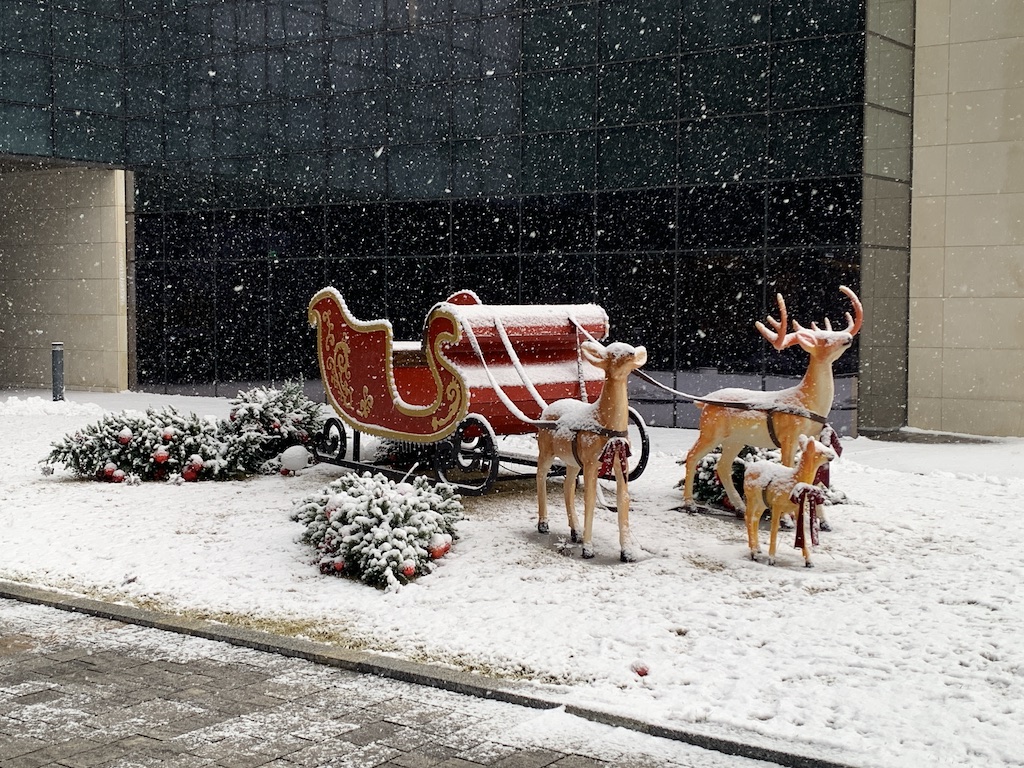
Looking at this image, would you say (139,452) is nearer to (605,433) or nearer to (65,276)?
(605,433)

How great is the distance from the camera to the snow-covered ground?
17.6 feet

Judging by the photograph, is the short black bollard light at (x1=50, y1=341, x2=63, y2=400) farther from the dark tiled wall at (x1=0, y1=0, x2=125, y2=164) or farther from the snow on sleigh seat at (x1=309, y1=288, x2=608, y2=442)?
the snow on sleigh seat at (x1=309, y1=288, x2=608, y2=442)

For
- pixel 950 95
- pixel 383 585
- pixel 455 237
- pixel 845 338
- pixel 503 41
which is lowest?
pixel 383 585

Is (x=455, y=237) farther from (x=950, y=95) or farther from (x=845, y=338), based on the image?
(x=845, y=338)

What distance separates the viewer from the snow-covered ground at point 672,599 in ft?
17.6

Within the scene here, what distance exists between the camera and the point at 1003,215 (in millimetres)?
16359

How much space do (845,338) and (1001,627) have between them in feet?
9.13

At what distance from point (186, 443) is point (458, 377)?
12.0 feet

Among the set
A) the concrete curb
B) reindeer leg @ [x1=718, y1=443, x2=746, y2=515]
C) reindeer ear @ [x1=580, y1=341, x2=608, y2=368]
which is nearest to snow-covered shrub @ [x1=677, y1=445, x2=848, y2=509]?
reindeer leg @ [x1=718, y1=443, x2=746, y2=515]

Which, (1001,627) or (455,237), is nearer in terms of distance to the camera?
(1001,627)

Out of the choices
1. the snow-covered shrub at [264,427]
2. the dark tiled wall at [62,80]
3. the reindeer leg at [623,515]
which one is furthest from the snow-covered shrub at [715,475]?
the dark tiled wall at [62,80]

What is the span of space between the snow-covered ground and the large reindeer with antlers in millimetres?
764

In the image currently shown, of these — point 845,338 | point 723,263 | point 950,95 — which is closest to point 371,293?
point 723,263

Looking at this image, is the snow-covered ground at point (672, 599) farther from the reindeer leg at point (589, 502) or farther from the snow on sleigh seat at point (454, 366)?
the snow on sleigh seat at point (454, 366)
